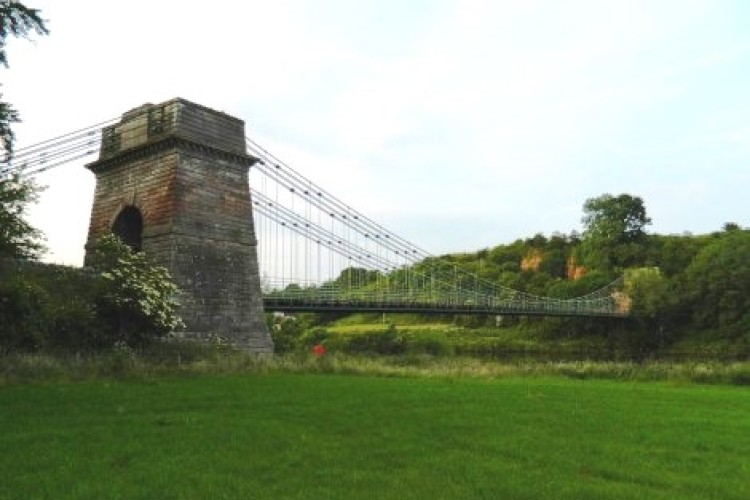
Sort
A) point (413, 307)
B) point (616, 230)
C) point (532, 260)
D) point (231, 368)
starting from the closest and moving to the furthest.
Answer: point (231, 368) < point (413, 307) < point (616, 230) < point (532, 260)

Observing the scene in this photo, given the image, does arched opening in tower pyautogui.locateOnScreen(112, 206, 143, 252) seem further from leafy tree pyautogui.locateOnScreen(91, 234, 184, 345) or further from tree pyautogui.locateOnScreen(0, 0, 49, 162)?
tree pyautogui.locateOnScreen(0, 0, 49, 162)

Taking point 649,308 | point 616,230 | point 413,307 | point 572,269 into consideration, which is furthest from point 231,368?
point 572,269

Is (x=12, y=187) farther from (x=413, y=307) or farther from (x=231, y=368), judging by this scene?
(x=413, y=307)

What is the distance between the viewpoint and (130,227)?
2895cm

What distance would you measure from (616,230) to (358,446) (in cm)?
7734

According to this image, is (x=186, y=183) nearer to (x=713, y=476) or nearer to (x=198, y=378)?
(x=198, y=378)

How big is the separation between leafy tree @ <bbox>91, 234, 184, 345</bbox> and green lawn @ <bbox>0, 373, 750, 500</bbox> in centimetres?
760

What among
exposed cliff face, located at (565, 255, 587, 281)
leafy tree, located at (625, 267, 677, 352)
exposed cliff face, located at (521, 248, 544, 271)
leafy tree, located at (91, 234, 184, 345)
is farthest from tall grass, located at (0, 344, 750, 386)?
exposed cliff face, located at (521, 248, 544, 271)

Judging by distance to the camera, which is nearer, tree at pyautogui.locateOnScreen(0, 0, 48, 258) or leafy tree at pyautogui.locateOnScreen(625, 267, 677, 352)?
tree at pyautogui.locateOnScreen(0, 0, 48, 258)

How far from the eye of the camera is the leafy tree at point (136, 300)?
22.0 m

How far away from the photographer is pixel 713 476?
286 inches

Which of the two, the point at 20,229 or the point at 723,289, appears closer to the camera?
the point at 20,229

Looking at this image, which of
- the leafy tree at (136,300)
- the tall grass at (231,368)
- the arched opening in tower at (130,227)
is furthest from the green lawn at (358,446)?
the arched opening in tower at (130,227)

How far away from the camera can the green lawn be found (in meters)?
6.57
